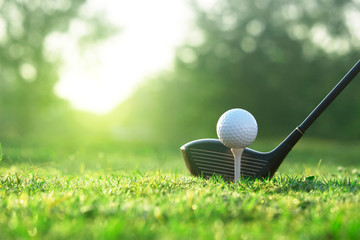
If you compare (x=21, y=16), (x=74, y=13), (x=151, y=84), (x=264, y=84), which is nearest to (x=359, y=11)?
(x=264, y=84)

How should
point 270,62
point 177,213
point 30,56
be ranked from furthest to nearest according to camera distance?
point 270,62 < point 30,56 < point 177,213

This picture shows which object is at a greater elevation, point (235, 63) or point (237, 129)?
point (235, 63)

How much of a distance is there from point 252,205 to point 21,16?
66.5 ft

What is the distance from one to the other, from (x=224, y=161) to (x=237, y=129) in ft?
1.44

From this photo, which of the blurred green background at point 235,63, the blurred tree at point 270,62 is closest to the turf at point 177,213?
the blurred green background at point 235,63

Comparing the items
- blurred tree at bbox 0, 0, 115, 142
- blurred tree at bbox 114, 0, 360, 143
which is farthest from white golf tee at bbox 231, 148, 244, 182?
blurred tree at bbox 0, 0, 115, 142

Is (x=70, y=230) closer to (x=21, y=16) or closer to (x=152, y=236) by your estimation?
(x=152, y=236)

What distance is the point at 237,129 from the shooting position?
10.1 ft

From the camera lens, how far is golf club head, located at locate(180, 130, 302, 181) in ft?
10.7

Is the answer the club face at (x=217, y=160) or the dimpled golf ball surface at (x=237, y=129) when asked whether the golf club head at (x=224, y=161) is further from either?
the dimpled golf ball surface at (x=237, y=129)

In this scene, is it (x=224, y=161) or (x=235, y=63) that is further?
(x=235, y=63)

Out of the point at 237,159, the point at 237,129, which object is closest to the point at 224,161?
the point at 237,159

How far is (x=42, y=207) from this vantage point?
2074 millimetres

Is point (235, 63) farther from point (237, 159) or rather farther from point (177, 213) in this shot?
point (177, 213)
